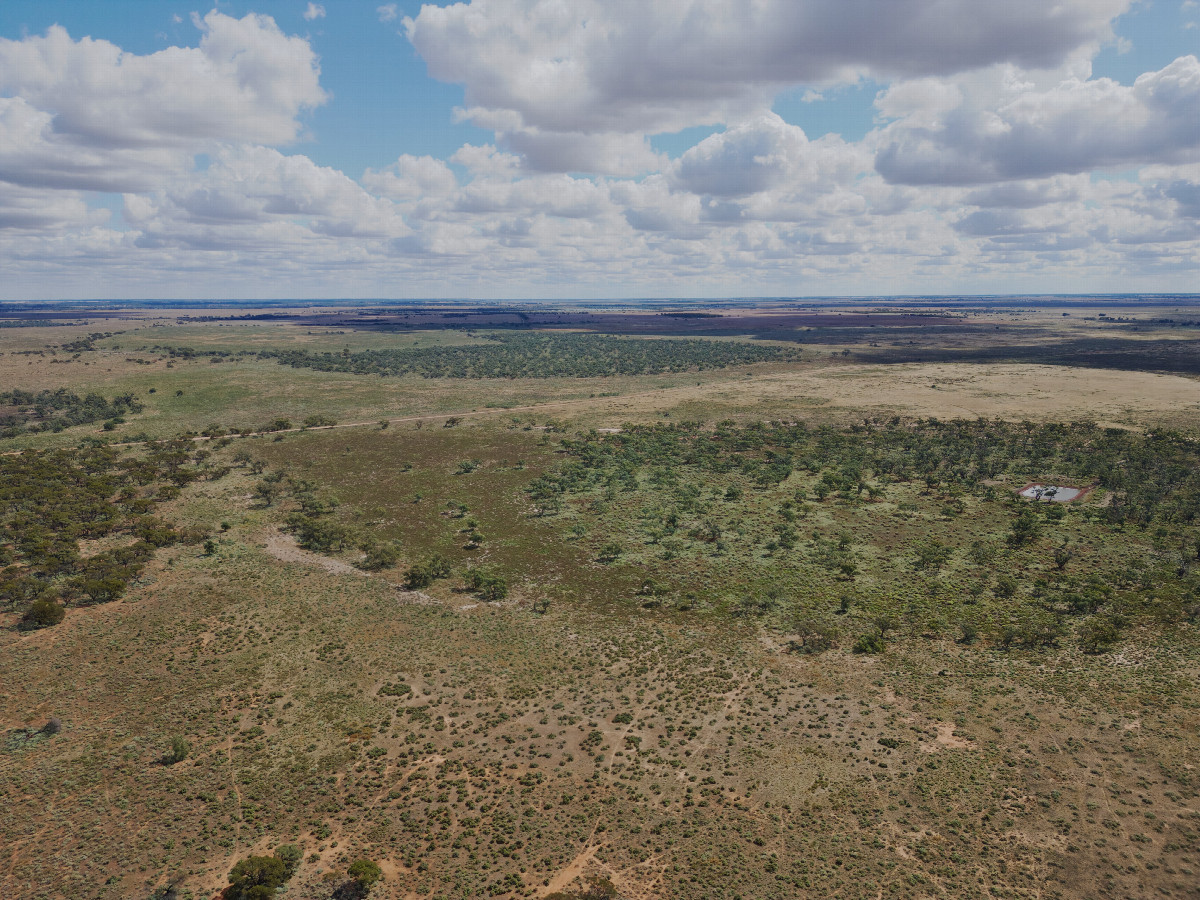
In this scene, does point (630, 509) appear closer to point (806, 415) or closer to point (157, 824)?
point (157, 824)

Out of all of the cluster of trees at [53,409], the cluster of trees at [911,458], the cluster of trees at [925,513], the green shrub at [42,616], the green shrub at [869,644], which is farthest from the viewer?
the cluster of trees at [53,409]

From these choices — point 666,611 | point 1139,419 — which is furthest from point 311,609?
point 1139,419

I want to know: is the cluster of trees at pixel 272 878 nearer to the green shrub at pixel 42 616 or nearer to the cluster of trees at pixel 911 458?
the green shrub at pixel 42 616

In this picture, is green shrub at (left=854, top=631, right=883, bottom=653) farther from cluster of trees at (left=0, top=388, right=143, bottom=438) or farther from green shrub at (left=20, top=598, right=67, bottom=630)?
cluster of trees at (left=0, top=388, right=143, bottom=438)

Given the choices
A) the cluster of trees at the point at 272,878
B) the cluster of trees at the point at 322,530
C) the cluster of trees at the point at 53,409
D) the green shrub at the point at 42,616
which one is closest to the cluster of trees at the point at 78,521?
the green shrub at the point at 42,616

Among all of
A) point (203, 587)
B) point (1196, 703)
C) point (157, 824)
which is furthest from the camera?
point (203, 587)
